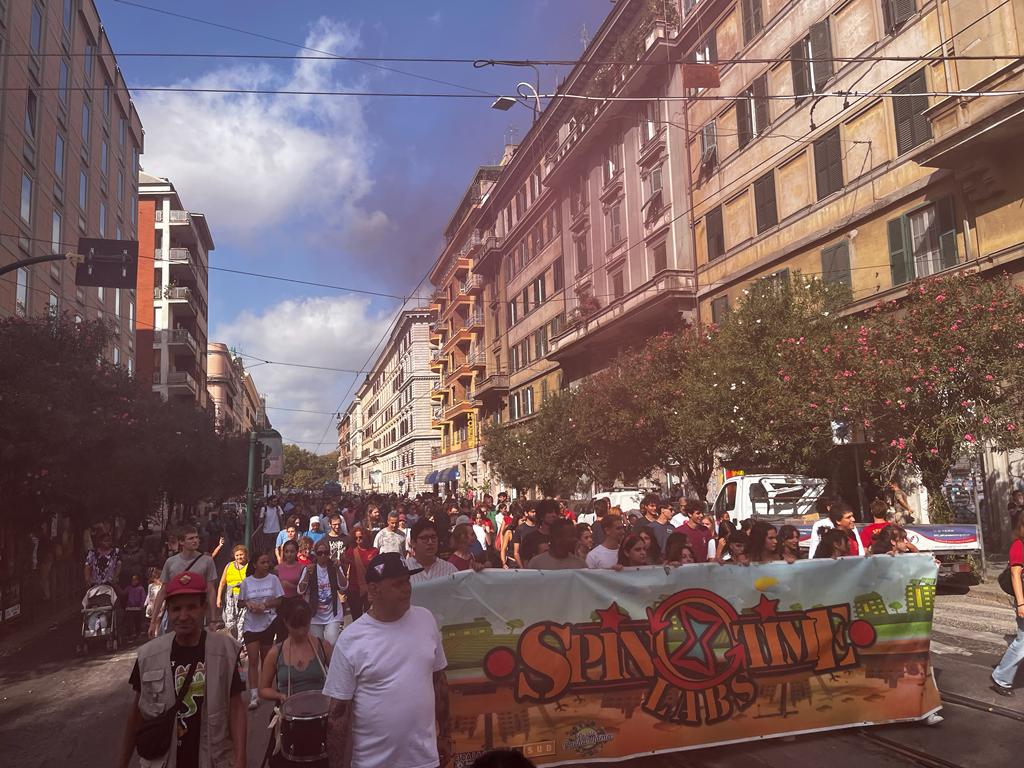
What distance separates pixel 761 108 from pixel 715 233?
15.6ft

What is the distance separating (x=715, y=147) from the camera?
29.9m

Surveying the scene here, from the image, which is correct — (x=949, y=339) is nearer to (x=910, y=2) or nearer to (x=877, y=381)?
(x=877, y=381)

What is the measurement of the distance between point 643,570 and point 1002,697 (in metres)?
3.87

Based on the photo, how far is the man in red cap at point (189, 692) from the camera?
3.60 meters

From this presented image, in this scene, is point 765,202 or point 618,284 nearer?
point 765,202

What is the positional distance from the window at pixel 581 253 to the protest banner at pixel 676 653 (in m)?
35.0

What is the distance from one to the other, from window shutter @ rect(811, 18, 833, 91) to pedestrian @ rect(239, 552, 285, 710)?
22.7 metres

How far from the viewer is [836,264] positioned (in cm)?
2338

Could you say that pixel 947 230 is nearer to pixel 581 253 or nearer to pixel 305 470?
pixel 581 253

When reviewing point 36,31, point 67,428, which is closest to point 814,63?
point 67,428

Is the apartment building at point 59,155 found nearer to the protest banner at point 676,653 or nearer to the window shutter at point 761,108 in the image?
the window shutter at point 761,108

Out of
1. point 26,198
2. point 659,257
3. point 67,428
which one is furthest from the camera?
point 659,257

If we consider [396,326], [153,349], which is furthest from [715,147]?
[396,326]

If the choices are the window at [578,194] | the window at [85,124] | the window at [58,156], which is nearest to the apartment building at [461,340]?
the window at [578,194]
